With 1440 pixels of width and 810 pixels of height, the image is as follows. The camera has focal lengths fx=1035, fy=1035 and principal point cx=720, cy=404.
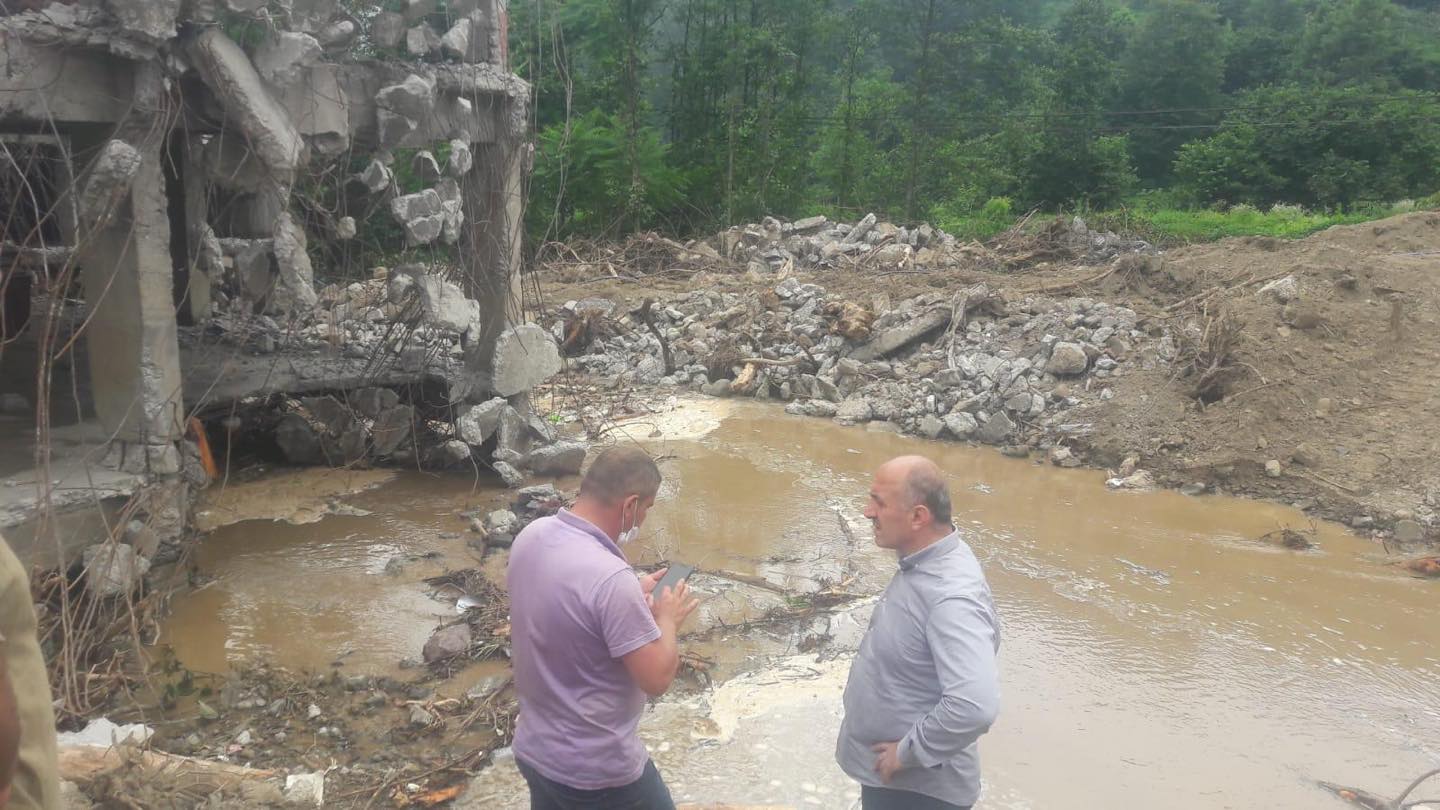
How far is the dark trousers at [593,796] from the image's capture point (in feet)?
8.77

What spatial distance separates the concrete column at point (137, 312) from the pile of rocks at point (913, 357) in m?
7.13

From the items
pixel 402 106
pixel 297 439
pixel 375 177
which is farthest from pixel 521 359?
pixel 402 106

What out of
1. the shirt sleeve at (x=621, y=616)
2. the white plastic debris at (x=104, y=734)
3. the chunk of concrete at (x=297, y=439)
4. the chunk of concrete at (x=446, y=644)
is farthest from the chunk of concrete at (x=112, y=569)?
the shirt sleeve at (x=621, y=616)

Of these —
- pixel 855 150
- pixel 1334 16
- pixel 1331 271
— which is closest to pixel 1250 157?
pixel 1334 16

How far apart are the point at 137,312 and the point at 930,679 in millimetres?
5678

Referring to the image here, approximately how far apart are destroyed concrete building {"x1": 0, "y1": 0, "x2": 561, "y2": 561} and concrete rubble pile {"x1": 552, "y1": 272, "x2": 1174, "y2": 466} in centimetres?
419

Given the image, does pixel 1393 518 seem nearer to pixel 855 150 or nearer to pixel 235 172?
pixel 235 172

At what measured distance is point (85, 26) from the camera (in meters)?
5.64

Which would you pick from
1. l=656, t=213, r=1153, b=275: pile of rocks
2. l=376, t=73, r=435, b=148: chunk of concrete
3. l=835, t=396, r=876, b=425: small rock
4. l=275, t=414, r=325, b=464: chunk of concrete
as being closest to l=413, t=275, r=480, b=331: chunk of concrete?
l=376, t=73, r=435, b=148: chunk of concrete

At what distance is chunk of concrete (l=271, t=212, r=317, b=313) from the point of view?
6.38 meters

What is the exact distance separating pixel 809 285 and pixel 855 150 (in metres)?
12.3

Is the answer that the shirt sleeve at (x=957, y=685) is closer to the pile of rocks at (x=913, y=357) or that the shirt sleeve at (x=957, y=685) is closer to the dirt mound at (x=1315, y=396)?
→ the dirt mound at (x=1315, y=396)

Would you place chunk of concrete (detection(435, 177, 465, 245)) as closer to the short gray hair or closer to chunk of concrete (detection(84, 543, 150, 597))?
chunk of concrete (detection(84, 543, 150, 597))

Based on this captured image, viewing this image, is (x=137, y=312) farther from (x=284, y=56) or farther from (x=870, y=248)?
(x=870, y=248)
